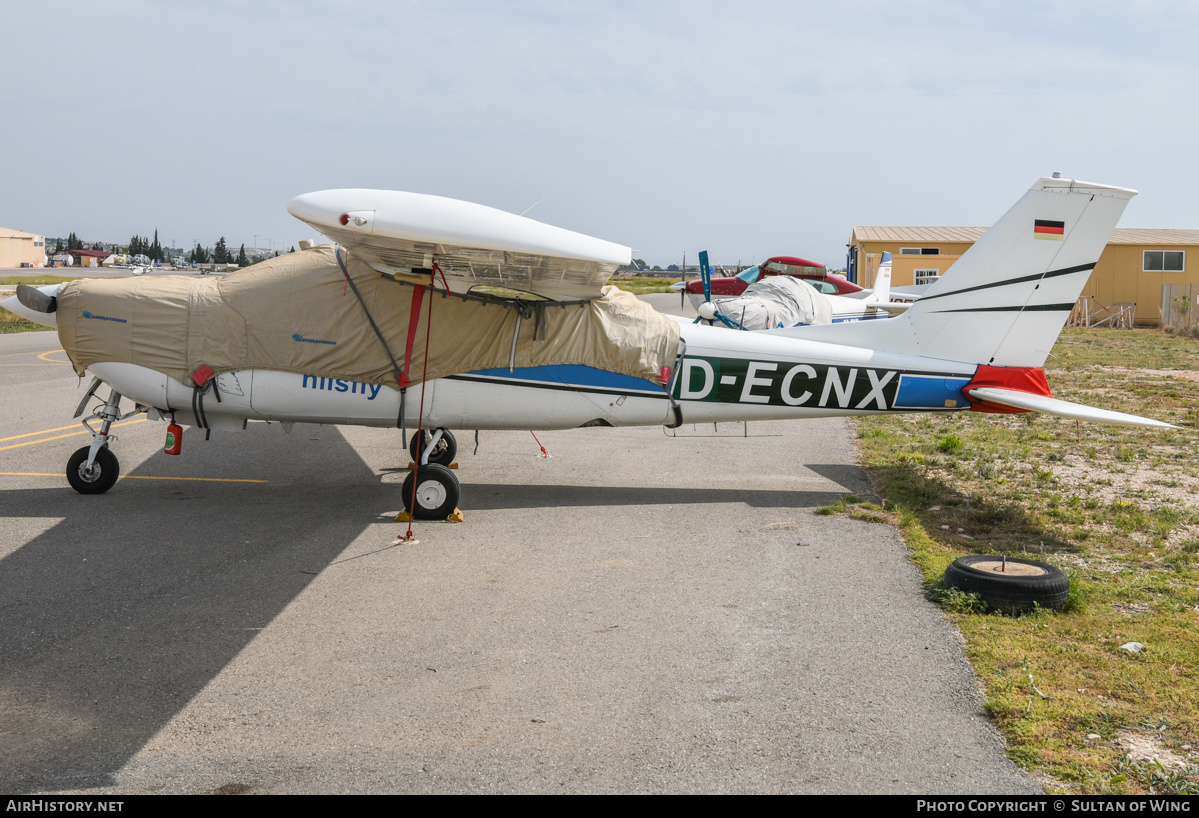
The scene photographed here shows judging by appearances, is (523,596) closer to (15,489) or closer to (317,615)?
(317,615)

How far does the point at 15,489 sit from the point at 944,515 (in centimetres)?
779

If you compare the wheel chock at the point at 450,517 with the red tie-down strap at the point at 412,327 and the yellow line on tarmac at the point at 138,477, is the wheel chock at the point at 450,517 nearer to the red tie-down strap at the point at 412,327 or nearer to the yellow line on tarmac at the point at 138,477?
the red tie-down strap at the point at 412,327

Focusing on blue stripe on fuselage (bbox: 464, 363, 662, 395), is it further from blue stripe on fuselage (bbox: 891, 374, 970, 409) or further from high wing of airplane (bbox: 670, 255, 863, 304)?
high wing of airplane (bbox: 670, 255, 863, 304)

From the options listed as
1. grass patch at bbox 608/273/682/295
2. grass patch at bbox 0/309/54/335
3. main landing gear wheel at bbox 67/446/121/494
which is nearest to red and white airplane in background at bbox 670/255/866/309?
main landing gear wheel at bbox 67/446/121/494

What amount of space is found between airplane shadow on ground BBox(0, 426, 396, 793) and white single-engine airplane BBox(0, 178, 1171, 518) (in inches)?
26.7

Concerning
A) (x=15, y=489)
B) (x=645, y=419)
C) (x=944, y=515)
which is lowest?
(x=15, y=489)

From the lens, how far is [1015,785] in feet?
11.0

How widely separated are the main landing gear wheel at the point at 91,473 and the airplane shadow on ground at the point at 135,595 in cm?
10

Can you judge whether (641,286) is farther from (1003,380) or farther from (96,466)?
(96,466)

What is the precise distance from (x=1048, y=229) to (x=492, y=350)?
4763mm

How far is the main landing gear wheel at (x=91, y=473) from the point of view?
7660 millimetres

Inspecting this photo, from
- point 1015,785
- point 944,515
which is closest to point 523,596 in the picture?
point 1015,785

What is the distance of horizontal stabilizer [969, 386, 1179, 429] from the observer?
7005 mm

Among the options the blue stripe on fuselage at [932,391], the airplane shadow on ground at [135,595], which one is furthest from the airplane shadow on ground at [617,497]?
the blue stripe on fuselage at [932,391]
